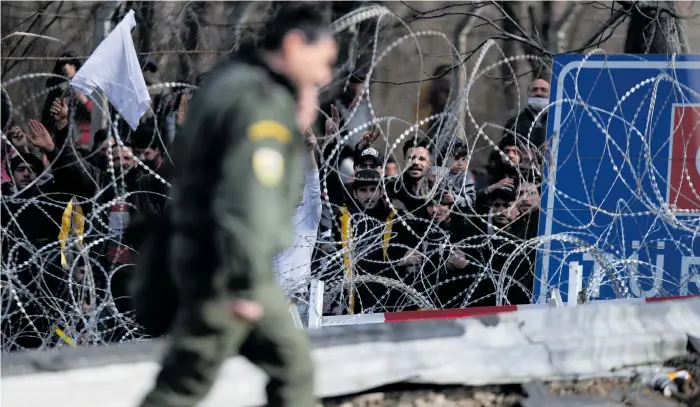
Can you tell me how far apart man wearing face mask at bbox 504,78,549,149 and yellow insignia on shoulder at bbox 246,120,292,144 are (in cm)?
381

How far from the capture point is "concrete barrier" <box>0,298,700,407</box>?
2898mm

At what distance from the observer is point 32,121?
5.90 metres

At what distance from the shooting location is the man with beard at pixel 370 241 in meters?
5.15

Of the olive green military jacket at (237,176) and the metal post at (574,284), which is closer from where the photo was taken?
the olive green military jacket at (237,176)

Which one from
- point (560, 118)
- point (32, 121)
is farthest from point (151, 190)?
point (560, 118)

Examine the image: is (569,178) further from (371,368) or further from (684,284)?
(371,368)

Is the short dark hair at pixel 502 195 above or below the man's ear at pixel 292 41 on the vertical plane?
below

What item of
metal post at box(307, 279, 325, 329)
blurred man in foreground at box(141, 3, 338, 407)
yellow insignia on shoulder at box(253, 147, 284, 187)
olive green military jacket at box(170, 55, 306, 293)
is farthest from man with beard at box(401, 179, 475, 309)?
yellow insignia on shoulder at box(253, 147, 284, 187)

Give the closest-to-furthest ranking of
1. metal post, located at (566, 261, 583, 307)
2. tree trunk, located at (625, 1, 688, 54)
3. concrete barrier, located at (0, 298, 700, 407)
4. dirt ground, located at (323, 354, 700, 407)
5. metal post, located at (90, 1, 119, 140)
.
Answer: concrete barrier, located at (0, 298, 700, 407) → dirt ground, located at (323, 354, 700, 407) → metal post, located at (566, 261, 583, 307) → metal post, located at (90, 1, 119, 140) → tree trunk, located at (625, 1, 688, 54)

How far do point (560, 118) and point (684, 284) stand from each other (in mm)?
1286

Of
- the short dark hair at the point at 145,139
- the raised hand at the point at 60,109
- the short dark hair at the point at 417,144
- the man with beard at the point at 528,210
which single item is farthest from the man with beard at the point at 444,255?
the raised hand at the point at 60,109

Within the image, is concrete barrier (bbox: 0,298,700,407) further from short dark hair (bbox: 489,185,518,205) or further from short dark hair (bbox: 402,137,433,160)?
short dark hair (bbox: 402,137,433,160)

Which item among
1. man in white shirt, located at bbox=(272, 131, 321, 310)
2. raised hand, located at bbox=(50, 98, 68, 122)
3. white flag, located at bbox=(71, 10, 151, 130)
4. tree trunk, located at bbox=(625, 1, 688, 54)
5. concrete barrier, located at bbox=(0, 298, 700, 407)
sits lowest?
concrete barrier, located at bbox=(0, 298, 700, 407)

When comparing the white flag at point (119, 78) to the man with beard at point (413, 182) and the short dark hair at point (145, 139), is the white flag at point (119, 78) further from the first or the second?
the man with beard at point (413, 182)
